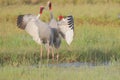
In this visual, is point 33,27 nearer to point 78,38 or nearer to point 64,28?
point 64,28

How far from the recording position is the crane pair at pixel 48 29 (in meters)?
9.24

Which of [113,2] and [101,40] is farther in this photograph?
[113,2]

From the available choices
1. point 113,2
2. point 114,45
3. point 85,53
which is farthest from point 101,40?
point 113,2

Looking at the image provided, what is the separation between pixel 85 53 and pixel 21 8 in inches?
278

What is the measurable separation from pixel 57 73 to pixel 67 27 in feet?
8.70

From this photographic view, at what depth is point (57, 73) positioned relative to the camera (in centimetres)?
716

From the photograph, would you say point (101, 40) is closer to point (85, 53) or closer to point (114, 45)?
point (114, 45)

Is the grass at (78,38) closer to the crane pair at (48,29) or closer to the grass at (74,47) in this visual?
the grass at (74,47)

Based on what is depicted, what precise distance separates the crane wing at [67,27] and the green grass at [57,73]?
1991mm

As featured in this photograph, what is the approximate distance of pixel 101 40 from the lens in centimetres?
1148

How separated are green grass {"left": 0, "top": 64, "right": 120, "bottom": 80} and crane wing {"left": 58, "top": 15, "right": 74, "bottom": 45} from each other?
1991 millimetres

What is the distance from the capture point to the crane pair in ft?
30.3

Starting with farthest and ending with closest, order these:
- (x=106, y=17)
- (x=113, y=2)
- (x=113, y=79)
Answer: (x=113, y=2), (x=106, y=17), (x=113, y=79)

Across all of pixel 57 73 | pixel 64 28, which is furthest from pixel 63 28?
pixel 57 73
